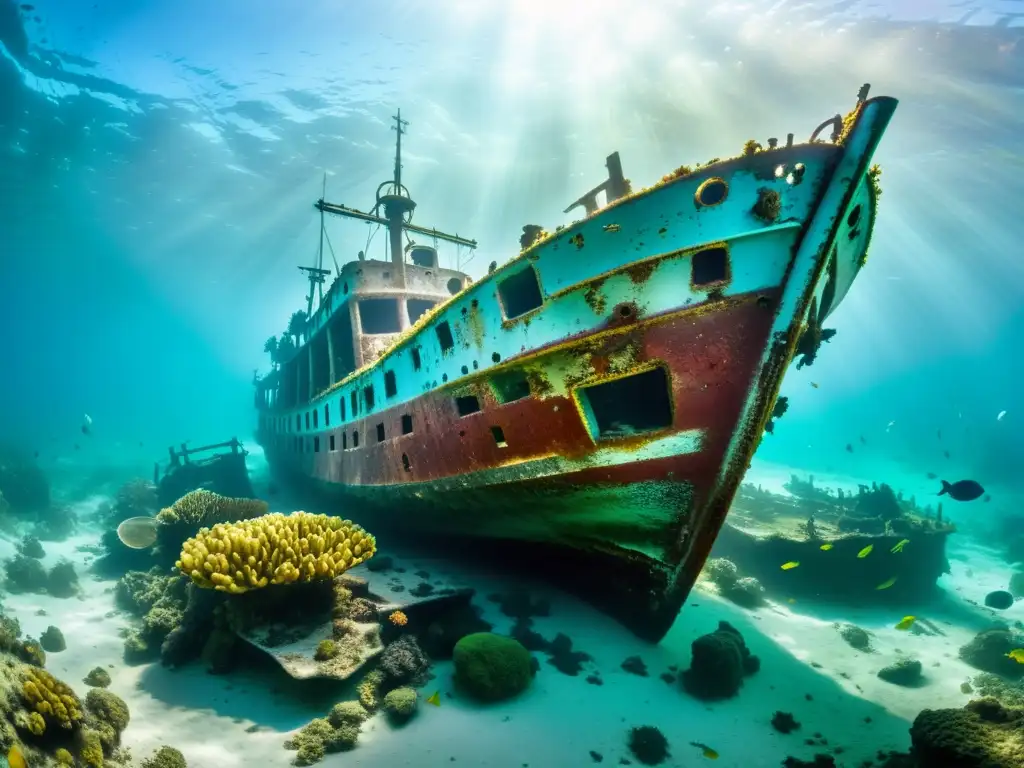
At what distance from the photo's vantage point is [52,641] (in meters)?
7.12

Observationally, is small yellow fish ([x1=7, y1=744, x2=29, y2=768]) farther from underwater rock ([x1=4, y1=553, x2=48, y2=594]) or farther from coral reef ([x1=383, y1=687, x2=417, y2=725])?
underwater rock ([x1=4, y1=553, x2=48, y2=594])

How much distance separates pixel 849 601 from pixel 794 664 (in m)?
5.42

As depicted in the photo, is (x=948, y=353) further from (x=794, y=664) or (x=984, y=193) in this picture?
(x=794, y=664)

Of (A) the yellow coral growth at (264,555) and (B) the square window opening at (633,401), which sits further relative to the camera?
(B) the square window opening at (633,401)

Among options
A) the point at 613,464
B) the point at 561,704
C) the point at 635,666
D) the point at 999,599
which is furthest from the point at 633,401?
the point at 999,599

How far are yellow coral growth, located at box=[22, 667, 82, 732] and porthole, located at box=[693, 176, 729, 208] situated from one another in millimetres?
8014

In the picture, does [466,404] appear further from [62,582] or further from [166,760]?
[62,582]

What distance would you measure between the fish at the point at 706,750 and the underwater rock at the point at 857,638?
6727mm

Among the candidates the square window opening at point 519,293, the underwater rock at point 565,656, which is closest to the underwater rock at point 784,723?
the underwater rock at point 565,656

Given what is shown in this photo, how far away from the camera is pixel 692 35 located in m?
25.7

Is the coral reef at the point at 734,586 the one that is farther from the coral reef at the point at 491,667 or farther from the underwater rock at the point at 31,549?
the underwater rock at the point at 31,549

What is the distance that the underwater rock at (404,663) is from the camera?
5.33 metres

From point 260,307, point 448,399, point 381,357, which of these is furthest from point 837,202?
point 260,307

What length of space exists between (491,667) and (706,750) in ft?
8.75
